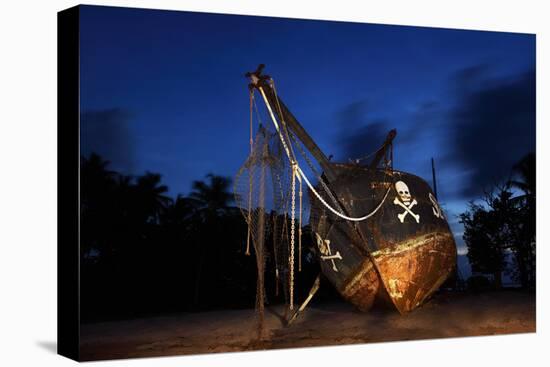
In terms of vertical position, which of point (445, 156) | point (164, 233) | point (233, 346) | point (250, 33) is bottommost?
point (233, 346)

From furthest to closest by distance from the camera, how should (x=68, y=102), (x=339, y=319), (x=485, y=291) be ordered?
(x=485, y=291)
(x=339, y=319)
(x=68, y=102)

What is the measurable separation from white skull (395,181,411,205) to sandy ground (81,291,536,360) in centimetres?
160

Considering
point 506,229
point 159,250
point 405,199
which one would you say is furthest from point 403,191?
point 159,250

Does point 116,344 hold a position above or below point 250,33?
below

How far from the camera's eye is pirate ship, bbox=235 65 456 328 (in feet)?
40.1

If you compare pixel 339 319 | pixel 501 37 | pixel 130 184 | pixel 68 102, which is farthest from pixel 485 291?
pixel 68 102

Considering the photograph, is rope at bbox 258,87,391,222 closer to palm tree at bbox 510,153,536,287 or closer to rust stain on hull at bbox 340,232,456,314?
rust stain on hull at bbox 340,232,456,314

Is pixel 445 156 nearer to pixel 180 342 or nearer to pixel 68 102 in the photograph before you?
pixel 180 342

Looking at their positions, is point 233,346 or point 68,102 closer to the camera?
point 68,102

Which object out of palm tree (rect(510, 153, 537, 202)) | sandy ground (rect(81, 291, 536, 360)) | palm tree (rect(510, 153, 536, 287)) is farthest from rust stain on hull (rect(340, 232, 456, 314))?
palm tree (rect(510, 153, 537, 202))

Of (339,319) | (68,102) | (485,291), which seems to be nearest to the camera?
(68,102)

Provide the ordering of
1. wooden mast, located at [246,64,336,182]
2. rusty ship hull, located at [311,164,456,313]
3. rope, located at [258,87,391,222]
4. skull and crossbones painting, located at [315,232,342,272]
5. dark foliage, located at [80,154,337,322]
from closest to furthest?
1. dark foliage, located at [80,154,337,322]
2. wooden mast, located at [246,64,336,182]
3. rope, located at [258,87,391,222]
4. rusty ship hull, located at [311,164,456,313]
5. skull and crossbones painting, located at [315,232,342,272]

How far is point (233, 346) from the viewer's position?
1145 centimetres

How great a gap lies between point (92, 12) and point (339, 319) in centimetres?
539
